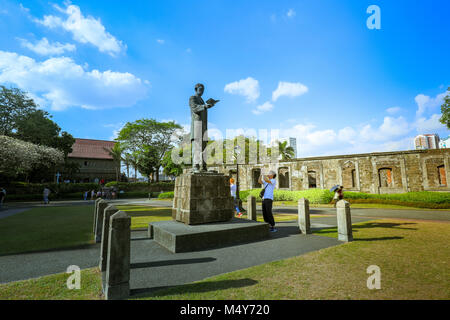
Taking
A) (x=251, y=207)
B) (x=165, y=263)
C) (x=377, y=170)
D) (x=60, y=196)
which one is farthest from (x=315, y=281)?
(x=60, y=196)

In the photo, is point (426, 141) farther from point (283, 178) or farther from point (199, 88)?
point (199, 88)

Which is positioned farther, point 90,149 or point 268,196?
point 90,149

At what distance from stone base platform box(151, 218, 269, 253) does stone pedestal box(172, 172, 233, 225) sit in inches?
9.5

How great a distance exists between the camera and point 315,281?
3.02 meters

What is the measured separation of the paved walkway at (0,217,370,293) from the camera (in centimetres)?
320

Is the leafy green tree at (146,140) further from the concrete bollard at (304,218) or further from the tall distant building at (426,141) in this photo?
the tall distant building at (426,141)

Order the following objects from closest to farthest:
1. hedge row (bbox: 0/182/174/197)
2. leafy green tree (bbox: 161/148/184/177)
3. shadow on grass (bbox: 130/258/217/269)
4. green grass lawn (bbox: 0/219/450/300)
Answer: green grass lawn (bbox: 0/219/450/300), shadow on grass (bbox: 130/258/217/269), hedge row (bbox: 0/182/174/197), leafy green tree (bbox: 161/148/184/177)

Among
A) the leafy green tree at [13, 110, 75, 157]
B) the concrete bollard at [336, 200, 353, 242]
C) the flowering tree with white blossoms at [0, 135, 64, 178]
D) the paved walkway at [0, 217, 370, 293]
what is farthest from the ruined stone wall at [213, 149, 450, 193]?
the leafy green tree at [13, 110, 75, 157]

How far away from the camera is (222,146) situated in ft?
136

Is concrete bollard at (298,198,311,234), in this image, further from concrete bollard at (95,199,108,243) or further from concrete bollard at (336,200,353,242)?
concrete bollard at (95,199,108,243)

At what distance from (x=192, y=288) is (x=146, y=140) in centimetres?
3961

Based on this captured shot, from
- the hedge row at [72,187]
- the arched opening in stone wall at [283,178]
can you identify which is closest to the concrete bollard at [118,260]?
the arched opening in stone wall at [283,178]
